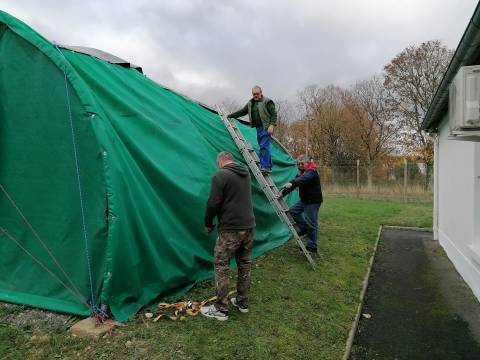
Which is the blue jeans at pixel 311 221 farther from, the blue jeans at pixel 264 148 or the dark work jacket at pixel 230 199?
the dark work jacket at pixel 230 199

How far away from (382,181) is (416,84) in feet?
28.4

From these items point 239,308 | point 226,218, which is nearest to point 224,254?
point 226,218

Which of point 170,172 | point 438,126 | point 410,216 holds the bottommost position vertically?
point 410,216

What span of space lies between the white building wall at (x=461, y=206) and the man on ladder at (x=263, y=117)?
3.15 meters

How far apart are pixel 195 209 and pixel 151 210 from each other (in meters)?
0.89

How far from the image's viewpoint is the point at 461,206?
6496 millimetres

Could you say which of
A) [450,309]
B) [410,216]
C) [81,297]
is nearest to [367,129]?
[410,216]

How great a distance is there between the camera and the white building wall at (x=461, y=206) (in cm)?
550

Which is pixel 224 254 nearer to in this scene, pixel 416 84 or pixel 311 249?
pixel 311 249

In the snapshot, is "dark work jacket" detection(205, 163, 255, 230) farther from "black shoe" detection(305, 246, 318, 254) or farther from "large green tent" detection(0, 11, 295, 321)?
"black shoe" detection(305, 246, 318, 254)

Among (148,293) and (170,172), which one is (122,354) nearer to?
(148,293)

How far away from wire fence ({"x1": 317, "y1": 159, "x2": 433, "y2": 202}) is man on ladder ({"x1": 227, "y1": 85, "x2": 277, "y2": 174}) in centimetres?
1328

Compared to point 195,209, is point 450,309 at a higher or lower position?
lower

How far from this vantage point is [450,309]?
5.05m
